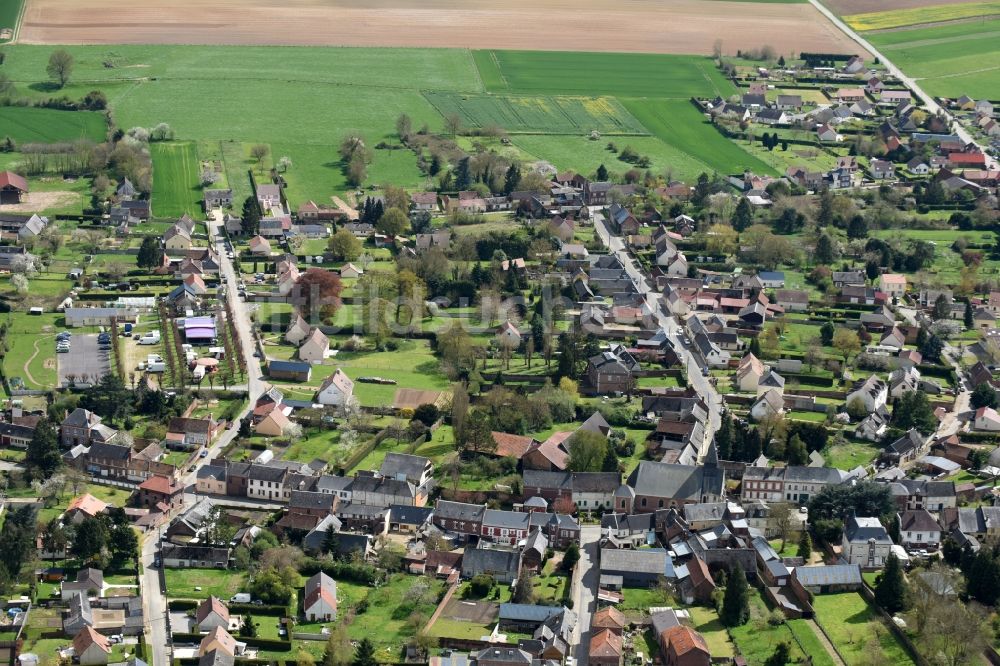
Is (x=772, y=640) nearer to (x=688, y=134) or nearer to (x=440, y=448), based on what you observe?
(x=440, y=448)

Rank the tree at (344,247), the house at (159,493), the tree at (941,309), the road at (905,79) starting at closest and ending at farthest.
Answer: the house at (159,493)
the tree at (941,309)
the tree at (344,247)
the road at (905,79)

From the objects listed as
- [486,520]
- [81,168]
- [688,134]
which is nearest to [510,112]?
[688,134]

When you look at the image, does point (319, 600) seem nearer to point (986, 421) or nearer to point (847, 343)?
point (986, 421)

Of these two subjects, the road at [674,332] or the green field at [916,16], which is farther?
the green field at [916,16]

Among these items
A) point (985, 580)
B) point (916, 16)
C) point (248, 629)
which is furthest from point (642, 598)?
point (916, 16)

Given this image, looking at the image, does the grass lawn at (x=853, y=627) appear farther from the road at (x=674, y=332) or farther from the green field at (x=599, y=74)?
the green field at (x=599, y=74)

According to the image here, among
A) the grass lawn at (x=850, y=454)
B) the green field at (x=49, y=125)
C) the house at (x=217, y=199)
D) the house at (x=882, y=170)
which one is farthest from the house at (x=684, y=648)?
the green field at (x=49, y=125)

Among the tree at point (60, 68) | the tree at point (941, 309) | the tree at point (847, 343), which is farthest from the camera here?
the tree at point (60, 68)

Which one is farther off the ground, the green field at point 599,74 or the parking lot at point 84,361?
the green field at point 599,74
